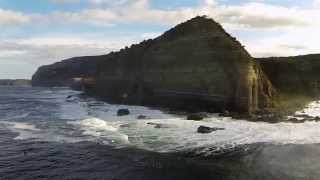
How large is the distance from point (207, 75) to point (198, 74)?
184cm

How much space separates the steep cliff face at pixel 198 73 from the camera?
6212 cm

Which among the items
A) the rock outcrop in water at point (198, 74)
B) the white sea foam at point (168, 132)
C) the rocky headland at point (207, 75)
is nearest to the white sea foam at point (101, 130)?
the white sea foam at point (168, 132)

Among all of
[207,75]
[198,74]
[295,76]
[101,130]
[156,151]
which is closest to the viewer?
[156,151]

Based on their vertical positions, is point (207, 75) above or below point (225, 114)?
above

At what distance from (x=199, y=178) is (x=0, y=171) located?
12529mm

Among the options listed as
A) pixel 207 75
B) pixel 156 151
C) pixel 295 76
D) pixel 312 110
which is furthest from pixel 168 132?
pixel 295 76

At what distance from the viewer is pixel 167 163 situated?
3200cm

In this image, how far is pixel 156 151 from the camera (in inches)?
1406

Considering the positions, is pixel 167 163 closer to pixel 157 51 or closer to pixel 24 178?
pixel 24 178

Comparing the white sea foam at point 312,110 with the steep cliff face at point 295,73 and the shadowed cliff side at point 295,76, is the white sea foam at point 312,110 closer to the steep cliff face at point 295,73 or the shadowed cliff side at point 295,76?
the shadowed cliff side at point 295,76

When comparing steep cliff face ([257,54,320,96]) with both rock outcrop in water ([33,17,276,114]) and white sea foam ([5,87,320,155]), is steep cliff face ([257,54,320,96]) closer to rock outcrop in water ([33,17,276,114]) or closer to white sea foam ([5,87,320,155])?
rock outcrop in water ([33,17,276,114])

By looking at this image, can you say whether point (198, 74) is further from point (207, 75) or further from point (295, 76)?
point (295, 76)

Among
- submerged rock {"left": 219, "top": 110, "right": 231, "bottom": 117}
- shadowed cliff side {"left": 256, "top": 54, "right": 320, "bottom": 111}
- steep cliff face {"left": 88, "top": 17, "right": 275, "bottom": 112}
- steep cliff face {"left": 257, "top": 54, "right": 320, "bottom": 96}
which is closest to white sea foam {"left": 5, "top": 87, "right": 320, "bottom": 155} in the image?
submerged rock {"left": 219, "top": 110, "right": 231, "bottom": 117}

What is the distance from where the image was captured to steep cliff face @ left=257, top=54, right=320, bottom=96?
7556cm
